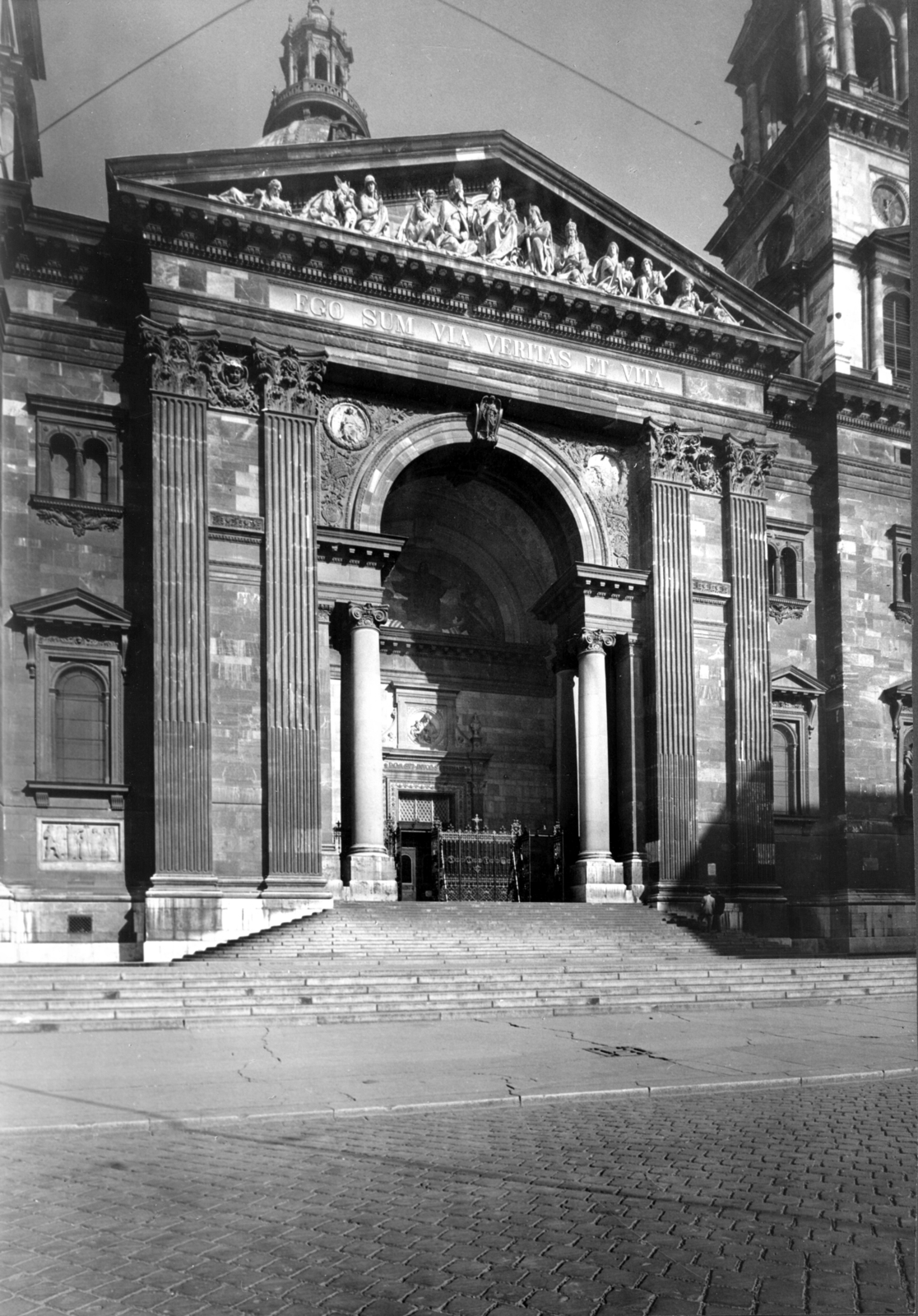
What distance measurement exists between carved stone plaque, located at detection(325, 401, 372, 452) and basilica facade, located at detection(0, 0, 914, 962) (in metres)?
0.07

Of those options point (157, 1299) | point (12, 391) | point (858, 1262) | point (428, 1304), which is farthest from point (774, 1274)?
point (12, 391)

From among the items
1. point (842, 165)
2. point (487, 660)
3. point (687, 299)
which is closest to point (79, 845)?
point (487, 660)

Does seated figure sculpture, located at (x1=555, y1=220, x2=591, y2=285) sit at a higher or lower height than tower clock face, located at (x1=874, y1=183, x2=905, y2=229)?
lower

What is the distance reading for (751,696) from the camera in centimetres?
3062

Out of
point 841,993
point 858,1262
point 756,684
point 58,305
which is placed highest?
point 58,305

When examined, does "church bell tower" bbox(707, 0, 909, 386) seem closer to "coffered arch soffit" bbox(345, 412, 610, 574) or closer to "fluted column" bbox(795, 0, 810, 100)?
"fluted column" bbox(795, 0, 810, 100)

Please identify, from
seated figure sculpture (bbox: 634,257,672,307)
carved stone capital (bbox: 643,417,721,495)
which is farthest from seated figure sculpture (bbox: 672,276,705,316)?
carved stone capital (bbox: 643,417,721,495)

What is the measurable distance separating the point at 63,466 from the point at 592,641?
12447mm

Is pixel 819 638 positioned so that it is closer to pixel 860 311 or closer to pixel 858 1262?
pixel 860 311

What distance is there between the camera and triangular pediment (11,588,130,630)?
24.7 m

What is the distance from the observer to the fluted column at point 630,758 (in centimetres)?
2936

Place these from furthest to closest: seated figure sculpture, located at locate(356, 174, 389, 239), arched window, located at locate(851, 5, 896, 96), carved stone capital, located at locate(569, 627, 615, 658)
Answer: arched window, located at locate(851, 5, 896, 96) → carved stone capital, located at locate(569, 627, 615, 658) → seated figure sculpture, located at locate(356, 174, 389, 239)

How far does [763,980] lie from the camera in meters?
21.7

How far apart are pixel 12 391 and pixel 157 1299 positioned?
2248cm
